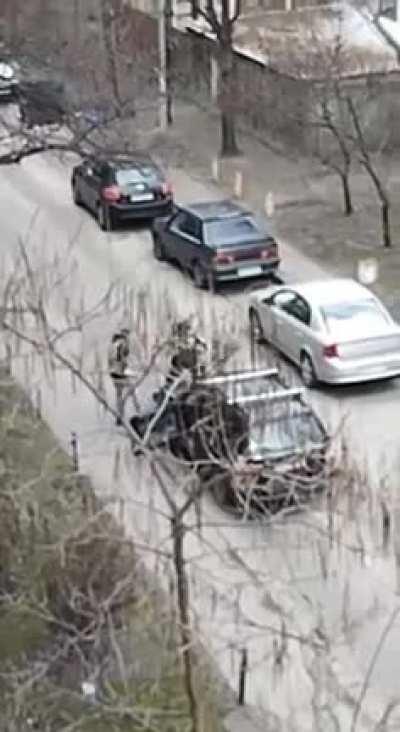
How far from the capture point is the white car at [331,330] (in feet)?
73.9

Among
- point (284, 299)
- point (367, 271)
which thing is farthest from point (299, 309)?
point (367, 271)

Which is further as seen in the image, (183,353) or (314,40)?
(314,40)

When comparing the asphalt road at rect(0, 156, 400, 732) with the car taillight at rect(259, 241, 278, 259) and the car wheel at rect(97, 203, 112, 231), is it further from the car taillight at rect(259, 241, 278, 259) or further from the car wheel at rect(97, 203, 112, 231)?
the car wheel at rect(97, 203, 112, 231)

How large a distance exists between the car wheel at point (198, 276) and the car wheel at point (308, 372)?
3.74 meters

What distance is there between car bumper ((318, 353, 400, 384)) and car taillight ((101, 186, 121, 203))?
8048mm

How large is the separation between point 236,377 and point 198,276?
655 centimetres

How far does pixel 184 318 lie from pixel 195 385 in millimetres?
6832

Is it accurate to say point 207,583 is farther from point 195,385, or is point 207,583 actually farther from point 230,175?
point 230,175

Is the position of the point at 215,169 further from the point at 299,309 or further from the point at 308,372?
the point at 308,372

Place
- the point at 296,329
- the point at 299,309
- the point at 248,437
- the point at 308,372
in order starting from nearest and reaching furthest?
the point at 248,437 < the point at 308,372 < the point at 296,329 < the point at 299,309

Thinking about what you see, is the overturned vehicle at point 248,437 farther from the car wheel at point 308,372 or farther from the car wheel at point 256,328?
the car wheel at point 256,328

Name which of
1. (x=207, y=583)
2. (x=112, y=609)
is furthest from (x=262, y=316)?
(x=112, y=609)

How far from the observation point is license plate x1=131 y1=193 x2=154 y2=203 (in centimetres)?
2981

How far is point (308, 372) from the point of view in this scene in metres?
23.0
